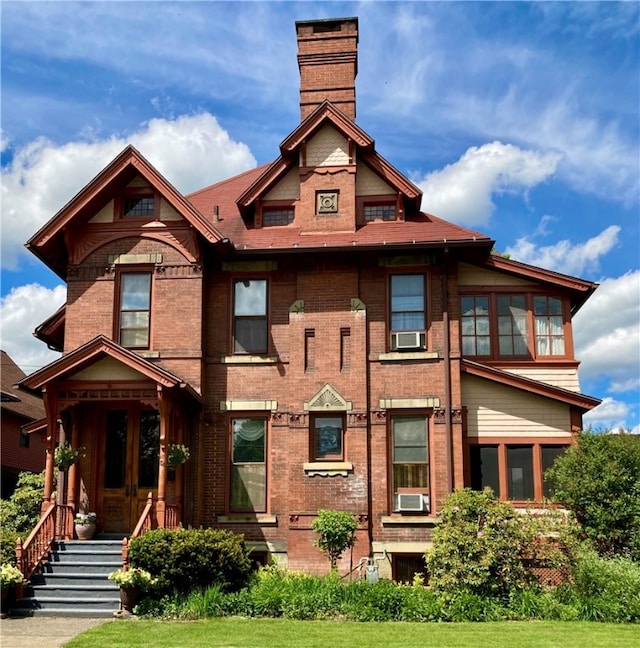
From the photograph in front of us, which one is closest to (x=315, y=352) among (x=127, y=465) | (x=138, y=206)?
(x=127, y=465)

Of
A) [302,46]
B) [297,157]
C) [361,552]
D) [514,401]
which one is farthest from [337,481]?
[302,46]

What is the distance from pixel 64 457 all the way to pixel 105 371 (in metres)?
1.99

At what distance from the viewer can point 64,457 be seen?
1612cm

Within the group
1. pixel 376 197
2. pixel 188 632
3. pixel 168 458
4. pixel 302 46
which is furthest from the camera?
pixel 302 46

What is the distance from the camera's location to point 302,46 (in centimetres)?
2067

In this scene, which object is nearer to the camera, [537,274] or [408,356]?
[408,356]

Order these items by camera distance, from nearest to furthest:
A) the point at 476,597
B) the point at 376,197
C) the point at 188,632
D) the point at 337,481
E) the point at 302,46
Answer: the point at 188,632 < the point at 476,597 < the point at 337,481 < the point at 376,197 < the point at 302,46

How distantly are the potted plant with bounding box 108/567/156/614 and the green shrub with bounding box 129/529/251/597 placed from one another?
0.21 meters

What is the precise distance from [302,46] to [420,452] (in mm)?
11005

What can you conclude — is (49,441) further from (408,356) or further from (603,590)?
(603,590)

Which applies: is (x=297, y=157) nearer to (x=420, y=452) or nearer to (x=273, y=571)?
(x=420, y=452)

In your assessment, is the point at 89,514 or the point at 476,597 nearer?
the point at 476,597

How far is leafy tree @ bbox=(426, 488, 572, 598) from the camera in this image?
14.0m

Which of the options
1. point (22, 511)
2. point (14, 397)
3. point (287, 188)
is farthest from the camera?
point (14, 397)
